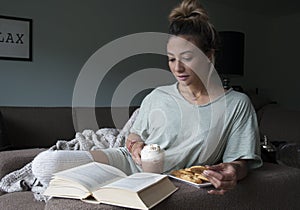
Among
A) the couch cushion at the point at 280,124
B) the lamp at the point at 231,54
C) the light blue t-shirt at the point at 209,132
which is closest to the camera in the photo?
the light blue t-shirt at the point at 209,132

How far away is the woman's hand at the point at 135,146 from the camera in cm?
122

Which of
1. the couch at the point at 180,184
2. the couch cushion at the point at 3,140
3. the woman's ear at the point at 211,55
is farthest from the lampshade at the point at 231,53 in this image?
the woman's ear at the point at 211,55

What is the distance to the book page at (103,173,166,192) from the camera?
0.84 metres

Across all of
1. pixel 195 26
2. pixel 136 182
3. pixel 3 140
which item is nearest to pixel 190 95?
pixel 195 26

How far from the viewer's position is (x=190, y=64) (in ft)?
4.08

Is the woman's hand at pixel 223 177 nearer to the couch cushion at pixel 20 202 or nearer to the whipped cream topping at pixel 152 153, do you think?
the whipped cream topping at pixel 152 153

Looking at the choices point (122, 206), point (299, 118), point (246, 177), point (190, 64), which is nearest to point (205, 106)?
point (190, 64)

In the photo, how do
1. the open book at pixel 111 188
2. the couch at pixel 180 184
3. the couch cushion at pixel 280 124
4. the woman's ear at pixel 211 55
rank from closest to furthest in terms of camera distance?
1. the open book at pixel 111 188
2. the couch at pixel 180 184
3. the woman's ear at pixel 211 55
4. the couch cushion at pixel 280 124

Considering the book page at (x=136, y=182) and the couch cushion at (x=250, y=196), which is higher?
the book page at (x=136, y=182)

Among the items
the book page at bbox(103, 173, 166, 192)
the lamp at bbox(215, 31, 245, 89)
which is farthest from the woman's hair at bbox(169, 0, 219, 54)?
the lamp at bbox(215, 31, 245, 89)

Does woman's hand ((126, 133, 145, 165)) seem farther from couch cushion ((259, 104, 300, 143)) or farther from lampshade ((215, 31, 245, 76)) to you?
lampshade ((215, 31, 245, 76))

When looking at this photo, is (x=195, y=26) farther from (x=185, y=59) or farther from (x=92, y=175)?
(x=92, y=175)

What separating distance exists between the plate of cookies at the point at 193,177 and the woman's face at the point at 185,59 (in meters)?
0.33

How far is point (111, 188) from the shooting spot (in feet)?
2.73
